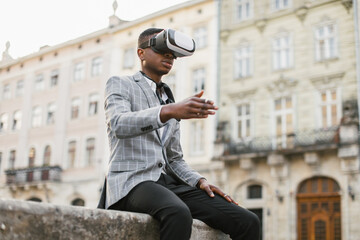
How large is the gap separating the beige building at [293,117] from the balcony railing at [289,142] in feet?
0.14

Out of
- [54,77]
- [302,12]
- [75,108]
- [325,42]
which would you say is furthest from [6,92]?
[325,42]

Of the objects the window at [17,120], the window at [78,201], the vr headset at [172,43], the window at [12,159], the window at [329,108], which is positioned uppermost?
the window at [17,120]

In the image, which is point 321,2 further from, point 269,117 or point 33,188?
point 33,188

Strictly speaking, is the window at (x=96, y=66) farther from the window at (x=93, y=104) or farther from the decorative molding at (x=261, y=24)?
the decorative molding at (x=261, y=24)

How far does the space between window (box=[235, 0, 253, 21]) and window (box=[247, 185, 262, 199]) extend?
8036 mm

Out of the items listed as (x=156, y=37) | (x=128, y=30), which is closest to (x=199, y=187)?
(x=156, y=37)

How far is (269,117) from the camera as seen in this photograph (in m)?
22.8

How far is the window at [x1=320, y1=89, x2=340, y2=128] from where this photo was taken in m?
20.8

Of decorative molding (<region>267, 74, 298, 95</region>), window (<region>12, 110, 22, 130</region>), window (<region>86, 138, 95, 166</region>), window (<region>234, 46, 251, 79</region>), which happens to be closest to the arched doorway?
decorative molding (<region>267, 74, 298, 95</region>)

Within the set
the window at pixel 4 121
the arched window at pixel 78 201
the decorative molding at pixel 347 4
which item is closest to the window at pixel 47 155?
the arched window at pixel 78 201

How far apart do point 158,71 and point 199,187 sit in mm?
730

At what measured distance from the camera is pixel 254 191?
22.6 meters

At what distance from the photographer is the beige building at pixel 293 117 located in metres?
20.2

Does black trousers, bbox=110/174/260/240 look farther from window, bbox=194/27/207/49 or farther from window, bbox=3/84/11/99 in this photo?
window, bbox=3/84/11/99
